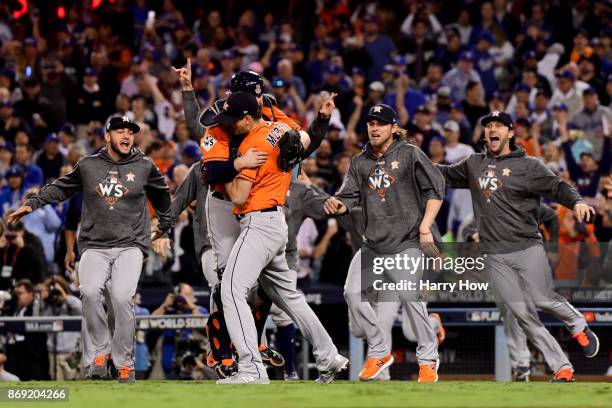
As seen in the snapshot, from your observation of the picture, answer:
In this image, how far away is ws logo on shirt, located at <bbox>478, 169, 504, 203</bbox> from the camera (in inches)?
428

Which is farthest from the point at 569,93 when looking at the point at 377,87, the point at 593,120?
the point at 377,87

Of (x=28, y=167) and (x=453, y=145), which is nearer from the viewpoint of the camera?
(x=453, y=145)

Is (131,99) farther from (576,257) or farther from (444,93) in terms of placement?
(576,257)

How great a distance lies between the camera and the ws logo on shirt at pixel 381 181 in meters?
10.7

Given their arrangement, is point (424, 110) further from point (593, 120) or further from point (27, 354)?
point (27, 354)

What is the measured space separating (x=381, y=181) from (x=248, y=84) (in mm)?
1389

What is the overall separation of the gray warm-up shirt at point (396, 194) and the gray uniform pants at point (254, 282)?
3.90 feet

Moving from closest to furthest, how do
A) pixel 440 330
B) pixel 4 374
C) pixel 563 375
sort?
pixel 563 375 < pixel 440 330 < pixel 4 374

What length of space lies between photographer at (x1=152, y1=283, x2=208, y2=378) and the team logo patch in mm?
4807

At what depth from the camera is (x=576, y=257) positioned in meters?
13.3

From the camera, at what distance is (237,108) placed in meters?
9.50

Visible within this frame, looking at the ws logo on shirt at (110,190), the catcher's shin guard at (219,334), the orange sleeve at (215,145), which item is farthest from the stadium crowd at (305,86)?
the orange sleeve at (215,145)

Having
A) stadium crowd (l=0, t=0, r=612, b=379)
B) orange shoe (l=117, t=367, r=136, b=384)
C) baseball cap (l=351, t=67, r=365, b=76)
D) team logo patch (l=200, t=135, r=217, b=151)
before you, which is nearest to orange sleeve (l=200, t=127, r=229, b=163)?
team logo patch (l=200, t=135, r=217, b=151)

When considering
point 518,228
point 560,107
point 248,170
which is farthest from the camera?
point 560,107
